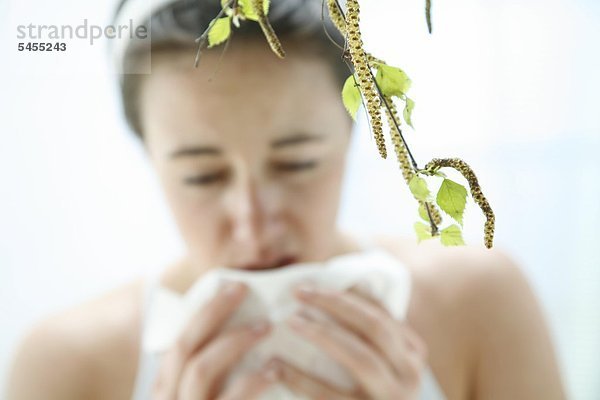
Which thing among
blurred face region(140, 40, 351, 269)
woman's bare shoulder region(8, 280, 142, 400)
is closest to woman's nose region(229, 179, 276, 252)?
blurred face region(140, 40, 351, 269)


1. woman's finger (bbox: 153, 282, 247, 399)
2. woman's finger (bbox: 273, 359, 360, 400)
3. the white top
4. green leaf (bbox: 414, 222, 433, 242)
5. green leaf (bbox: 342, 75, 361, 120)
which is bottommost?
the white top

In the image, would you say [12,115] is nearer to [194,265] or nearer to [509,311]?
[194,265]

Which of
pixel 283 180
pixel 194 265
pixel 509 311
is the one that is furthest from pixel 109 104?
pixel 509 311

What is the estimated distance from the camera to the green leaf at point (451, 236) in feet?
0.55

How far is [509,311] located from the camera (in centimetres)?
82

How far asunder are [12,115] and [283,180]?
54cm

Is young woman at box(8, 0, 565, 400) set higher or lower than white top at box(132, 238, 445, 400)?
higher

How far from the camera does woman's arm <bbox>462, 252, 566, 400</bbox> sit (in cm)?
77

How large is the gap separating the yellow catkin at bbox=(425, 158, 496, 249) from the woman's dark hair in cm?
41

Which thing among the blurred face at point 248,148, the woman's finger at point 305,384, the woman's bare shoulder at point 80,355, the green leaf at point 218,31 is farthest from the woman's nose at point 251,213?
the green leaf at point 218,31

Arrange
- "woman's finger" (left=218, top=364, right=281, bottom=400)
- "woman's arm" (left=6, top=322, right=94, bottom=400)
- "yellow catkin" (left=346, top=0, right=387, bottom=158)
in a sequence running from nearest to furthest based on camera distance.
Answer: "yellow catkin" (left=346, top=0, right=387, bottom=158) → "woman's finger" (left=218, top=364, right=281, bottom=400) → "woman's arm" (left=6, top=322, right=94, bottom=400)

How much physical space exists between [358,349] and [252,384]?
0.10 m

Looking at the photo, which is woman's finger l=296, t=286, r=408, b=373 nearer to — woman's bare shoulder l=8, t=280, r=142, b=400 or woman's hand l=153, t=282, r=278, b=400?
woman's hand l=153, t=282, r=278, b=400

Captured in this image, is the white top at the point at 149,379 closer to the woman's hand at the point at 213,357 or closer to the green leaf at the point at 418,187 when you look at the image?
the woman's hand at the point at 213,357
